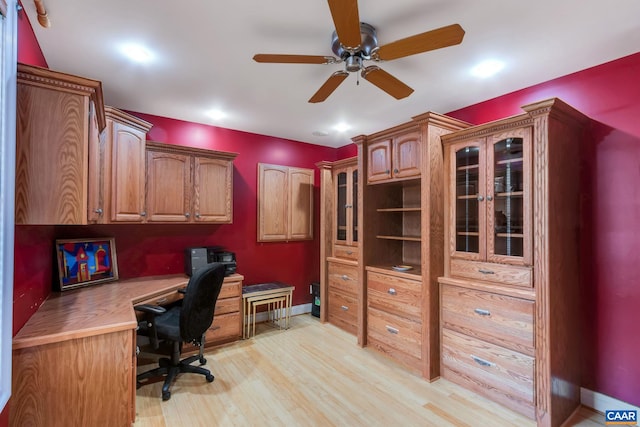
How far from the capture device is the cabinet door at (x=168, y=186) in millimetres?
3109

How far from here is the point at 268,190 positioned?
164 inches

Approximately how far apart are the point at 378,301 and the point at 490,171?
1678 millimetres

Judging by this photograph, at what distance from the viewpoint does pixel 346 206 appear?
154 inches

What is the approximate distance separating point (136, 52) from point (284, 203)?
250 centimetres

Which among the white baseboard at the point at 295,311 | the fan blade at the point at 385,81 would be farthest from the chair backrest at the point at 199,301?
the fan blade at the point at 385,81

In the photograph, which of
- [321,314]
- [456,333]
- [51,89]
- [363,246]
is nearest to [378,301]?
[363,246]

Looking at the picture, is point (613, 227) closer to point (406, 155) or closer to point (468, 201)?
point (468, 201)

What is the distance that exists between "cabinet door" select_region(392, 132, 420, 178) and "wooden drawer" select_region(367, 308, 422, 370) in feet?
4.66

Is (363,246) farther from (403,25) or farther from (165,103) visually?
(165,103)

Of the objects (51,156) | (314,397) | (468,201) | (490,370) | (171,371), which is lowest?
(314,397)

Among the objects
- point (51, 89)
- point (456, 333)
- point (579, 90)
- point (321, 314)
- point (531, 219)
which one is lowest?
point (321, 314)

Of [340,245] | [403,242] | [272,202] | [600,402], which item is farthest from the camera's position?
[272,202]

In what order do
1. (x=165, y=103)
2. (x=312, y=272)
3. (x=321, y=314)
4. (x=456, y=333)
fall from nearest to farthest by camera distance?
(x=456, y=333), (x=165, y=103), (x=321, y=314), (x=312, y=272)

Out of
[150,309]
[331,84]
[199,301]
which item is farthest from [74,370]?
[331,84]
